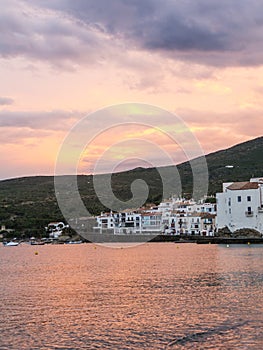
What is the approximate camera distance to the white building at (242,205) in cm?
8731

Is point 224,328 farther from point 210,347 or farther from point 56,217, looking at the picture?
point 56,217

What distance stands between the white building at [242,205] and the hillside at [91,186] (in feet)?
117

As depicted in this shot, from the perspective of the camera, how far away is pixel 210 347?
58.3 ft

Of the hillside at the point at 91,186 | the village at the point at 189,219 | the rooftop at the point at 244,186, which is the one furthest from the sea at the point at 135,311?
the hillside at the point at 91,186

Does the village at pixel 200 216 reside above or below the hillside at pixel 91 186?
below

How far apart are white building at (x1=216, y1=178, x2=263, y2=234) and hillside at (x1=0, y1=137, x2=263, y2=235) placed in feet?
117

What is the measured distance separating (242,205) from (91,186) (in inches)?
2766

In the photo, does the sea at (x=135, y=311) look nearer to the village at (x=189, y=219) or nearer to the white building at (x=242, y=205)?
the white building at (x=242, y=205)

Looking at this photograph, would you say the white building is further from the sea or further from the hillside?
the sea

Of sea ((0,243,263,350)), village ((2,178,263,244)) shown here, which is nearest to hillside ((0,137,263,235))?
village ((2,178,263,244))

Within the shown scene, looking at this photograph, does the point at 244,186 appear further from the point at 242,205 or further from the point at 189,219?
the point at 189,219

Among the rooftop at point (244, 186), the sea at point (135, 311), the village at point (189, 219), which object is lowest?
the sea at point (135, 311)

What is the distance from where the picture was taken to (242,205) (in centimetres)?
8831

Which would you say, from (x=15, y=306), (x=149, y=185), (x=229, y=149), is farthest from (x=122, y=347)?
(x=229, y=149)
